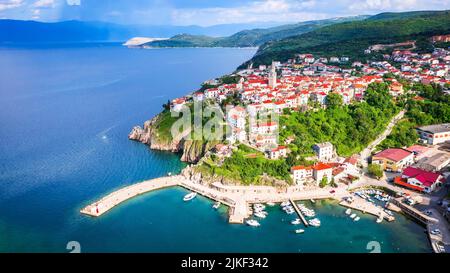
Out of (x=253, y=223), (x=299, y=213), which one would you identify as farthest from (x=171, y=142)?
(x=299, y=213)

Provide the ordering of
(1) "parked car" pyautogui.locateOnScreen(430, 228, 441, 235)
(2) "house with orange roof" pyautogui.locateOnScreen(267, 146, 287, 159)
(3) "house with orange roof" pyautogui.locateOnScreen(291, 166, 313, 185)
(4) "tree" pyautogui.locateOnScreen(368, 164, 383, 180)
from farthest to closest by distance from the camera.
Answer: (2) "house with orange roof" pyautogui.locateOnScreen(267, 146, 287, 159)
(4) "tree" pyautogui.locateOnScreen(368, 164, 383, 180)
(3) "house with orange roof" pyautogui.locateOnScreen(291, 166, 313, 185)
(1) "parked car" pyautogui.locateOnScreen(430, 228, 441, 235)

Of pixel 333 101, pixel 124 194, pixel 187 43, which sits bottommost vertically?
pixel 124 194

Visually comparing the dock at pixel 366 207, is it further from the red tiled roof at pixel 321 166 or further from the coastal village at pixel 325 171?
the red tiled roof at pixel 321 166

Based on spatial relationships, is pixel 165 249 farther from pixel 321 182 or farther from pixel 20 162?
pixel 20 162

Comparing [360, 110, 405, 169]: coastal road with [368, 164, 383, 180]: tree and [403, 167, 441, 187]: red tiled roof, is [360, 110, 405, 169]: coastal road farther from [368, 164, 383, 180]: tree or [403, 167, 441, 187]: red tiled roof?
[403, 167, 441, 187]: red tiled roof

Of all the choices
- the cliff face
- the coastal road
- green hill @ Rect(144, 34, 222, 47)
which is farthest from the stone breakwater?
green hill @ Rect(144, 34, 222, 47)

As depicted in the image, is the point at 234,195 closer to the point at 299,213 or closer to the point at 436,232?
the point at 299,213
